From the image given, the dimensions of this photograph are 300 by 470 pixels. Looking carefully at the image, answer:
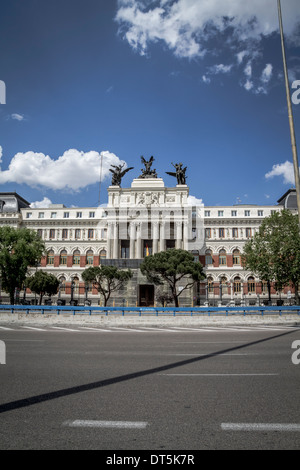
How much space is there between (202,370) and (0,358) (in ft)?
17.6

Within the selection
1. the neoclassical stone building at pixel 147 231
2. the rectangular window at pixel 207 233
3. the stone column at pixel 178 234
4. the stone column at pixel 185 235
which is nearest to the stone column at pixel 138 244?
the neoclassical stone building at pixel 147 231

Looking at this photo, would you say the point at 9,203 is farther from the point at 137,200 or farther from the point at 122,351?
the point at 122,351

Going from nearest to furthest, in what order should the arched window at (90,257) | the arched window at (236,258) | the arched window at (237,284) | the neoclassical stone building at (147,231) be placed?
the arched window at (237,284)
the neoclassical stone building at (147,231)
the arched window at (236,258)
the arched window at (90,257)

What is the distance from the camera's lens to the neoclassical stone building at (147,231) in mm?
54969

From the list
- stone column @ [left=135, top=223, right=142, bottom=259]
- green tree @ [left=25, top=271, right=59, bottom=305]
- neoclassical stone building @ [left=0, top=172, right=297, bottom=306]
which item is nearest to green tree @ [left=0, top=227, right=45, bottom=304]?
green tree @ [left=25, top=271, right=59, bottom=305]

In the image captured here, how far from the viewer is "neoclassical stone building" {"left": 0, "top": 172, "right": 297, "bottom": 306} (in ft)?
180

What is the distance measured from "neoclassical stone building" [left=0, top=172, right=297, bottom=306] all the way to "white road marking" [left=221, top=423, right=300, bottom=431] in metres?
48.0

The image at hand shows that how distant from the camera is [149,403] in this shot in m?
4.76

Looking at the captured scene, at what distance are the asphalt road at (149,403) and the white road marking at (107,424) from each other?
1 centimetres

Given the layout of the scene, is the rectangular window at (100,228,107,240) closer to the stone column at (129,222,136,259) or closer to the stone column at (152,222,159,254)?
the stone column at (129,222,136,259)

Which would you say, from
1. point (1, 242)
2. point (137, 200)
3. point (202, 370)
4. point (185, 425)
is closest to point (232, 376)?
point (202, 370)

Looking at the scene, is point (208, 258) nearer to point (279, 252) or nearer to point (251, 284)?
point (251, 284)

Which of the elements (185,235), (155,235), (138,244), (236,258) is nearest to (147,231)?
(155,235)

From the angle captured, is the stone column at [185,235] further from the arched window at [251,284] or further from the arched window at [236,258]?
the arched window at [251,284]
